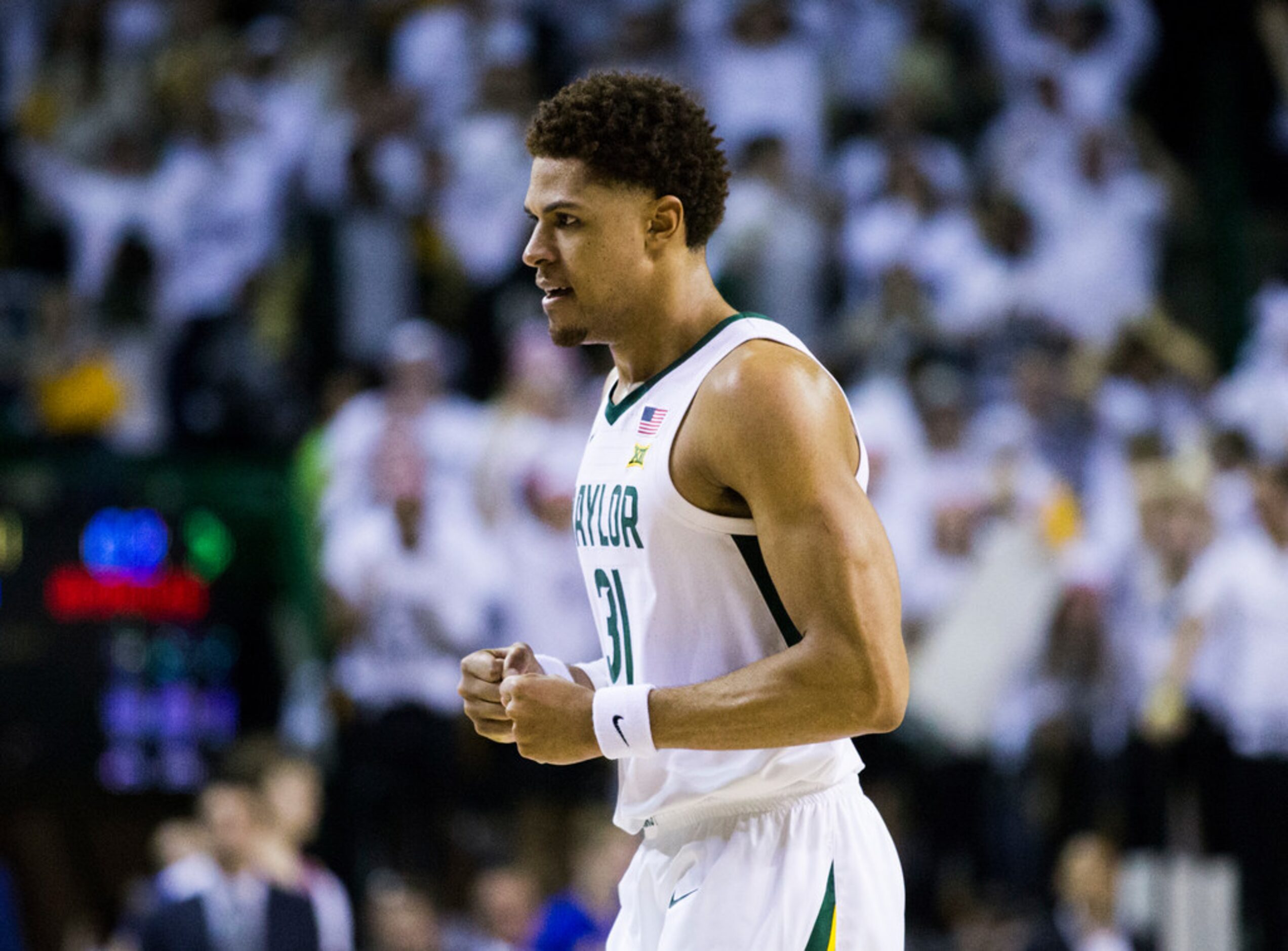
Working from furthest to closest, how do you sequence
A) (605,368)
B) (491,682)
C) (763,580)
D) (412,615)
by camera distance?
(605,368)
(412,615)
(491,682)
(763,580)

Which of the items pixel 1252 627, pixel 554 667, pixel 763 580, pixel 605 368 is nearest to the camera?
pixel 763 580

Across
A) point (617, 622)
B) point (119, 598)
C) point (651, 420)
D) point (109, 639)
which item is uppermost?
point (651, 420)

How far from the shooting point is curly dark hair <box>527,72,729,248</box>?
3371 mm

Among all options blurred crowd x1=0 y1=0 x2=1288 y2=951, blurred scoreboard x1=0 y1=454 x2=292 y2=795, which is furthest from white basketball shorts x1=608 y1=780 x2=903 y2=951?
blurred scoreboard x1=0 y1=454 x2=292 y2=795

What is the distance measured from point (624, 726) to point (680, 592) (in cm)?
32

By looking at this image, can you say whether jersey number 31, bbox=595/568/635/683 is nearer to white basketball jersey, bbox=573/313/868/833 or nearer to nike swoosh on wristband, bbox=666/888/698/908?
white basketball jersey, bbox=573/313/868/833

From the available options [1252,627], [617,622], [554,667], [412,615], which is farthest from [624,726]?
[1252,627]

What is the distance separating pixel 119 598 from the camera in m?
9.70

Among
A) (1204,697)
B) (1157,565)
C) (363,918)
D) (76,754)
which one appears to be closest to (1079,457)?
(1157,565)

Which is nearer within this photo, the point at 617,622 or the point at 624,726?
the point at 624,726

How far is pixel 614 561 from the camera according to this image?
342cm

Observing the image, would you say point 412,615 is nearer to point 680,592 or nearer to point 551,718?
point 680,592

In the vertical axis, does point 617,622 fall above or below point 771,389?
below

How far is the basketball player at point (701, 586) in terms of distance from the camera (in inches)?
120
